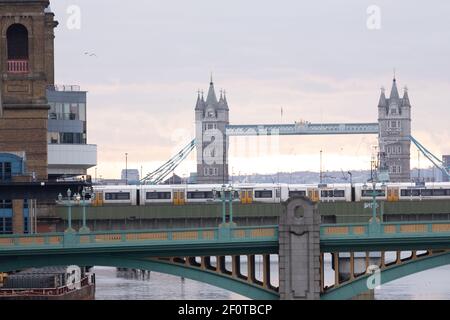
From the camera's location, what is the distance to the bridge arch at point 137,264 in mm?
70625

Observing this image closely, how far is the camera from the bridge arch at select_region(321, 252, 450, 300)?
233 ft

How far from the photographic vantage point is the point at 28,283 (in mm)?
98500

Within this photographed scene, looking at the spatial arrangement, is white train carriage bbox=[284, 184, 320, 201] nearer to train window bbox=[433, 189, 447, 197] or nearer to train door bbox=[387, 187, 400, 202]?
train door bbox=[387, 187, 400, 202]

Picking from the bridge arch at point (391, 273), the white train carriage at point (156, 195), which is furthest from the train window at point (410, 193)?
the bridge arch at point (391, 273)

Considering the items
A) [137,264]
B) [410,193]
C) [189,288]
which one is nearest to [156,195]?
[189,288]

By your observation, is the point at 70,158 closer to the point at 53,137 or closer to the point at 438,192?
the point at 53,137

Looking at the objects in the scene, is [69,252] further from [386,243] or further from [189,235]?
[386,243]

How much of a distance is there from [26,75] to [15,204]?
10401 millimetres

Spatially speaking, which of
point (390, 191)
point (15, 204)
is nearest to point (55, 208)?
point (15, 204)

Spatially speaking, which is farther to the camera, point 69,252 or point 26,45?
point 26,45

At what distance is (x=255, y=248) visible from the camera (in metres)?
71.4

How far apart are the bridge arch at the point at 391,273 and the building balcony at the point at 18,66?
44344mm

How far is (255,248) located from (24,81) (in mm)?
41398
